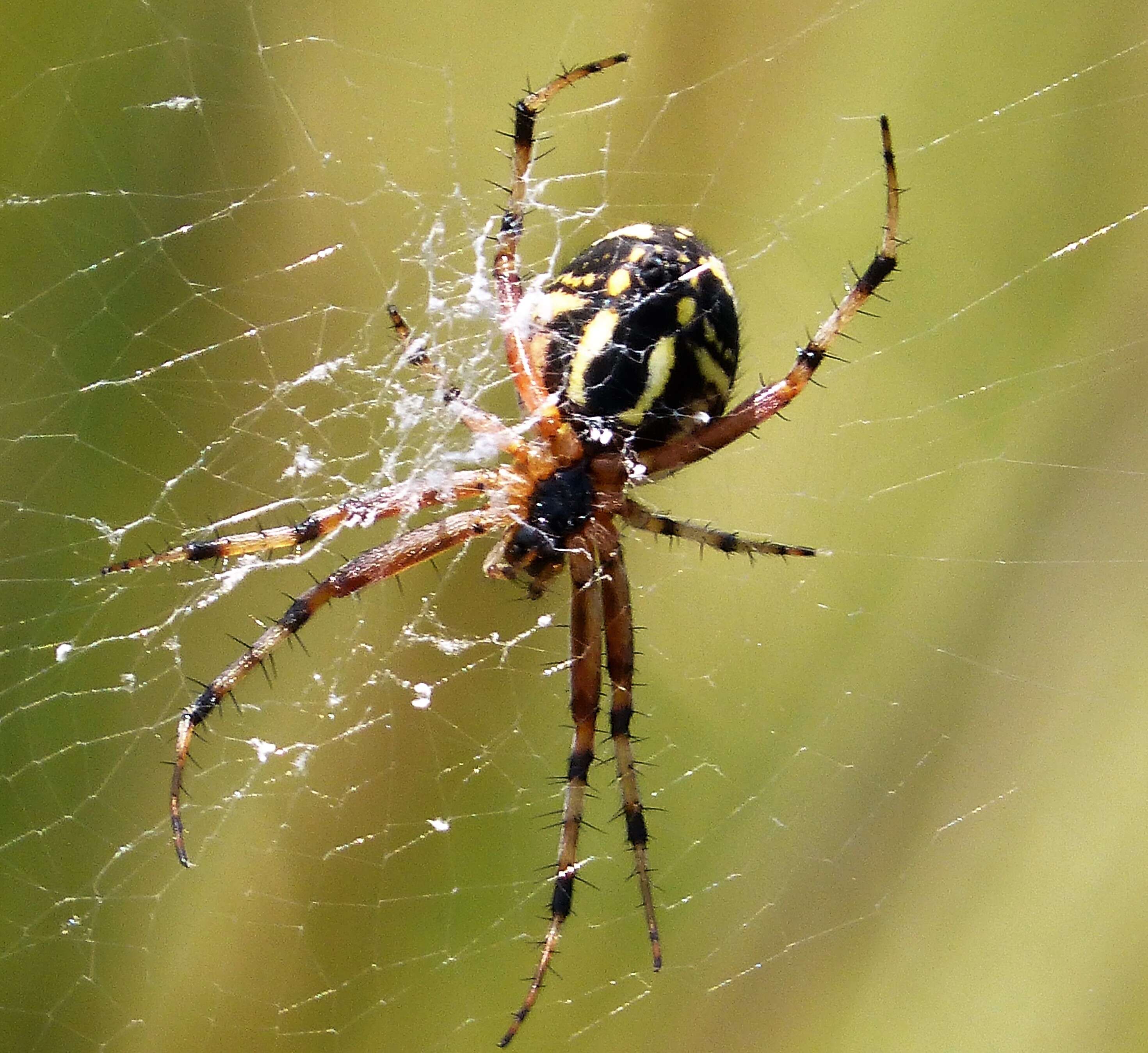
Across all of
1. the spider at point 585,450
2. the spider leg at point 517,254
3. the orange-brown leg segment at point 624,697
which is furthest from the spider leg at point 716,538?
the spider leg at point 517,254

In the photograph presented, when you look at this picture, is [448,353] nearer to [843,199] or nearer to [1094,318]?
[843,199]

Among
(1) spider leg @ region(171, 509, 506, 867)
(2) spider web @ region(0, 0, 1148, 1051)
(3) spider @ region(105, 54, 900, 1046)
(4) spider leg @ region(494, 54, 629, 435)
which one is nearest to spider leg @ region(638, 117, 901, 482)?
(3) spider @ region(105, 54, 900, 1046)

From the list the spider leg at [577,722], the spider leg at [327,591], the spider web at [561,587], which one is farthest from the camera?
the spider leg at [577,722]

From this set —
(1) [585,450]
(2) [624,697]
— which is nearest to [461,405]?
(1) [585,450]

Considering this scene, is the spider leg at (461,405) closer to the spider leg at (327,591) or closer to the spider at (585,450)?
the spider at (585,450)

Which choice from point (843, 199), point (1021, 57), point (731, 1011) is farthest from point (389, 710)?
point (1021, 57)

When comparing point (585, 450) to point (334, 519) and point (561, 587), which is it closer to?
point (561, 587)
